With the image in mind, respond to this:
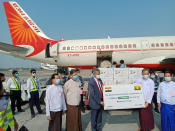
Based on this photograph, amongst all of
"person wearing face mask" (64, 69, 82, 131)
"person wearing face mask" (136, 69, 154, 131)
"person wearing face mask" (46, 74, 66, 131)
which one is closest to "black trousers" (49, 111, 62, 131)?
"person wearing face mask" (46, 74, 66, 131)

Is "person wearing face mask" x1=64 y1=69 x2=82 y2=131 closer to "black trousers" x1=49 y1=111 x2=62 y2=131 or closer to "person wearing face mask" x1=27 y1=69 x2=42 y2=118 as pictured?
"black trousers" x1=49 y1=111 x2=62 y2=131

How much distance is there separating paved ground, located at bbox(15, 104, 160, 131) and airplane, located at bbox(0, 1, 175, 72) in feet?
20.6

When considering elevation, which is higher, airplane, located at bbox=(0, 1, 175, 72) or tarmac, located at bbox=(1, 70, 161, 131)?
airplane, located at bbox=(0, 1, 175, 72)

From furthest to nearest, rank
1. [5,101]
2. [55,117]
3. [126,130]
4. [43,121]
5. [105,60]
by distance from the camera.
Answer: [105,60]
[43,121]
[126,130]
[55,117]
[5,101]

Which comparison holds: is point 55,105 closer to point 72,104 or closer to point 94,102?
point 72,104

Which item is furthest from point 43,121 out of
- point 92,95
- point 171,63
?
point 171,63

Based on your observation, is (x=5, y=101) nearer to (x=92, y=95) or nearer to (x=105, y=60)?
(x=92, y=95)

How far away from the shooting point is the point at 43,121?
482 centimetres

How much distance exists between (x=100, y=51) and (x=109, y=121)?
280 inches

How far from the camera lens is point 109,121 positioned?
4.67 m

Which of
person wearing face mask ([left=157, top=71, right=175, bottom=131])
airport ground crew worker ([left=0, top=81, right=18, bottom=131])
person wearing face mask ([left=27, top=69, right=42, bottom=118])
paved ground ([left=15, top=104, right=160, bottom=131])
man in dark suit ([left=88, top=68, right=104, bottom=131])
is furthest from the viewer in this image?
person wearing face mask ([left=27, top=69, right=42, bottom=118])

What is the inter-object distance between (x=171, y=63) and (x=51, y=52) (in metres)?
9.92

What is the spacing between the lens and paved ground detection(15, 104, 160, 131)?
417 centimetres

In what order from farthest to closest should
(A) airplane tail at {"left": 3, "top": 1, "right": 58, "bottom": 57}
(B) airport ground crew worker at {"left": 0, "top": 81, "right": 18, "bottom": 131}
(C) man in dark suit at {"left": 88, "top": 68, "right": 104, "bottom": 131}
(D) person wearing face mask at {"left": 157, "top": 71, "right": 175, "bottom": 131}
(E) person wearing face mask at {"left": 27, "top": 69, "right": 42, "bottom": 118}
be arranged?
(A) airplane tail at {"left": 3, "top": 1, "right": 58, "bottom": 57} < (E) person wearing face mask at {"left": 27, "top": 69, "right": 42, "bottom": 118} < (C) man in dark suit at {"left": 88, "top": 68, "right": 104, "bottom": 131} < (D) person wearing face mask at {"left": 157, "top": 71, "right": 175, "bottom": 131} < (B) airport ground crew worker at {"left": 0, "top": 81, "right": 18, "bottom": 131}
